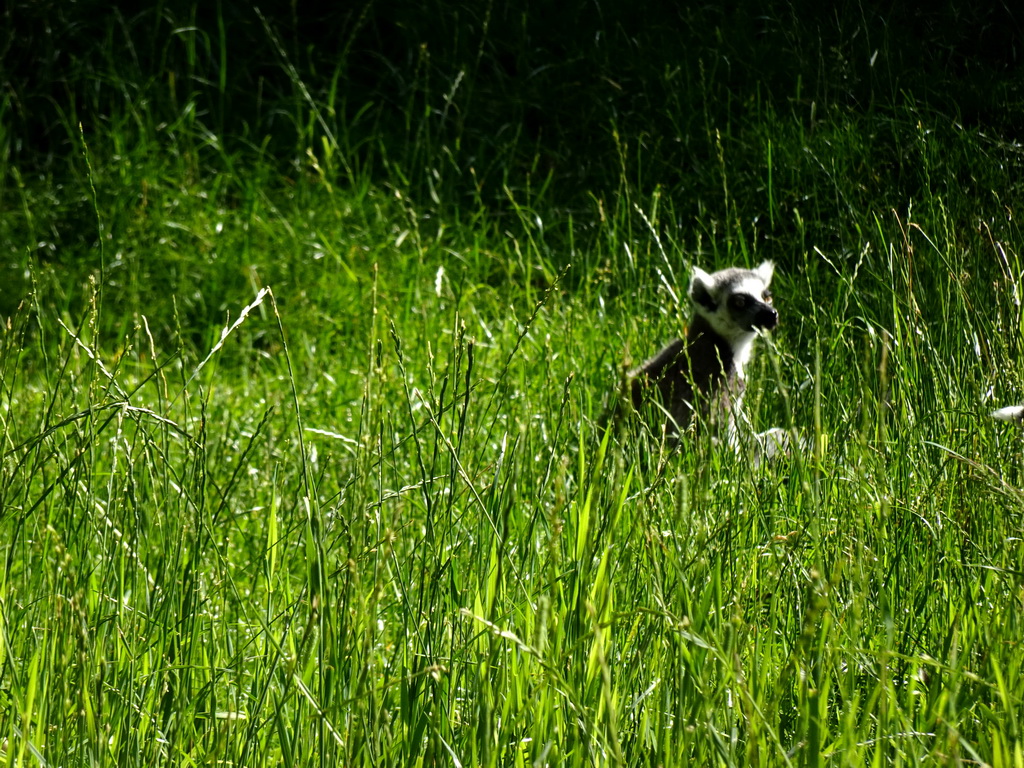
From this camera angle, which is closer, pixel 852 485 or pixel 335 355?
pixel 852 485

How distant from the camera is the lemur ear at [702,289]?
14.0ft

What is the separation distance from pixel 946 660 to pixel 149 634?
54.1 inches

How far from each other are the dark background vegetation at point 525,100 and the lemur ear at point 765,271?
0.22m

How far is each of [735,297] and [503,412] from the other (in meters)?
0.97

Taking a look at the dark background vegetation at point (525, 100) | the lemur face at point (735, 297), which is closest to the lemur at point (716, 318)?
the lemur face at point (735, 297)

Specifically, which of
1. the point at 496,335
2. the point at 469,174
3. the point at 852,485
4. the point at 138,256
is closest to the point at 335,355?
the point at 496,335

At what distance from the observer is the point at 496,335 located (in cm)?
483

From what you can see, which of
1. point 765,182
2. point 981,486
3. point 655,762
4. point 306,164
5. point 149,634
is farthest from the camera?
point 306,164

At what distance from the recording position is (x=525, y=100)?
→ 22.2ft

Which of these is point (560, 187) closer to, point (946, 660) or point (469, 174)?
point (469, 174)

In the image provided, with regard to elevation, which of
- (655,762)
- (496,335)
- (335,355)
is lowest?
(335,355)

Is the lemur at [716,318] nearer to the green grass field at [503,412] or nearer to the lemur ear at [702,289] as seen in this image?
the lemur ear at [702,289]

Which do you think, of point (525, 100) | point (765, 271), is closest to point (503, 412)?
point (765, 271)

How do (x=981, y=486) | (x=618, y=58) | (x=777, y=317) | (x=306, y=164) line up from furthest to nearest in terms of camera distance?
1. (x=618, y=58)
2. (x=306, y=164)
3. (x=777, y=317)
4. (x=981, y=486)
